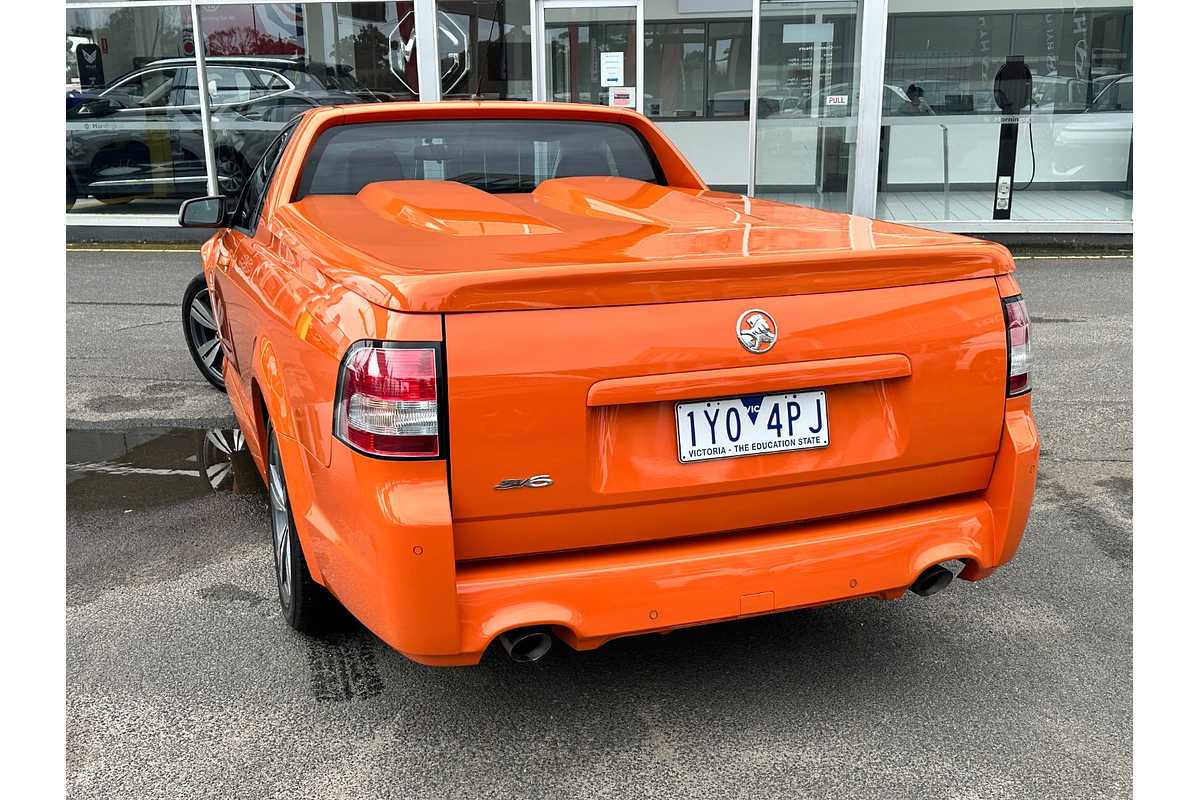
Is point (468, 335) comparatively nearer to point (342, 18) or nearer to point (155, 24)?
point (342, 18)

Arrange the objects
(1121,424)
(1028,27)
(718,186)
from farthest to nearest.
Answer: (718,186) → (1028,27) → (1121,424)

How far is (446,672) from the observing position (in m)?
3.22

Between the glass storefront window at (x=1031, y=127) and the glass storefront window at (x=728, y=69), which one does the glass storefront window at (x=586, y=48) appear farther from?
the glass storefront window at (x=1031, y=127)

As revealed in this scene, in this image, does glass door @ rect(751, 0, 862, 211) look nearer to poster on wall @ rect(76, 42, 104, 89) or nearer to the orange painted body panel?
poster on wall @ rect(76, 42, 104, 89)

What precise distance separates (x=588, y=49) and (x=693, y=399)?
37.1ft

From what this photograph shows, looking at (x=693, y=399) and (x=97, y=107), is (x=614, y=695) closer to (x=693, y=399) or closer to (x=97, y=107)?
(x=693, y=399)

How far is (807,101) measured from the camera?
12406 millimetres

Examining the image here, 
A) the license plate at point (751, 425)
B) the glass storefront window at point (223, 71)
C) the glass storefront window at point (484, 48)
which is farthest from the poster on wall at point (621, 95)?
the license plate at point (751, 425)

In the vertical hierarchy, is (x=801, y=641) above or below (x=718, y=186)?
below

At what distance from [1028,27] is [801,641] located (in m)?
11.4

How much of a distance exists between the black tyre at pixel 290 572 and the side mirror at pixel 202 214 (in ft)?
4.68

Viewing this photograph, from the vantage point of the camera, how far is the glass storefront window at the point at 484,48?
41.2ft

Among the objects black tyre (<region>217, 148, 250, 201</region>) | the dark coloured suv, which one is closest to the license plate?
the dark coloured suv

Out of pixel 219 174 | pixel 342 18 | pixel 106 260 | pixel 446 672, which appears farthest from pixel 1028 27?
pixel 446 672
